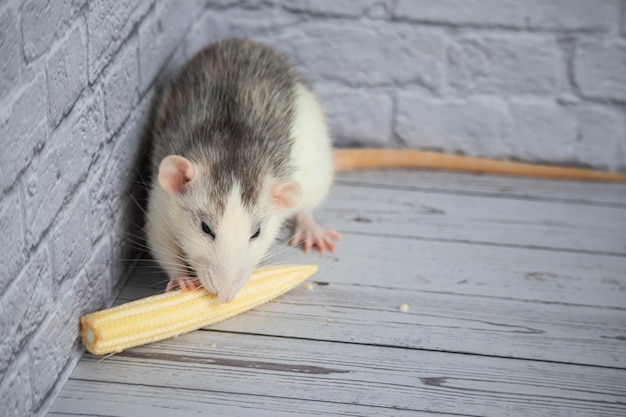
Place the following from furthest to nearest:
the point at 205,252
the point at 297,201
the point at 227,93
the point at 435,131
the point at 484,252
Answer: the point at 435,131 → the point at 484,252 → the point at 227,93 → the point at 297,201 → the point at 205,252

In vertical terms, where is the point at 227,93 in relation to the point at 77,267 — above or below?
above

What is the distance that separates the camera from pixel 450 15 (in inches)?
115

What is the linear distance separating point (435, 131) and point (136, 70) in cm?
121

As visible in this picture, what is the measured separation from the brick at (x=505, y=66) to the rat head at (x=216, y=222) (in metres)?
1.05

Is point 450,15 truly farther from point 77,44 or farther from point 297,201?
point 77,44

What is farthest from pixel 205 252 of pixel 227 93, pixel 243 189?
pixel 227 93

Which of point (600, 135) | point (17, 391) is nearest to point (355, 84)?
point (600, 135)

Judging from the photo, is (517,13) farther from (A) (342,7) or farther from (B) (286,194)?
(B) (286,194)

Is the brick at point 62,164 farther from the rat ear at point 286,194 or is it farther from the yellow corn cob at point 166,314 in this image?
the rat ear at point 286,194

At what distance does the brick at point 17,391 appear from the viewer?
1669 millimetres

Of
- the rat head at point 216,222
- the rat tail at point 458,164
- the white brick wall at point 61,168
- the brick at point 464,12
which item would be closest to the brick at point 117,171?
the white brick wall at point 61,168

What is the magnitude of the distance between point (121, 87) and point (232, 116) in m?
0.32

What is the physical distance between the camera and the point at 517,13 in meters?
2.90

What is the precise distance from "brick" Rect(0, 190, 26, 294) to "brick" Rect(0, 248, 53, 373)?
3 cm
